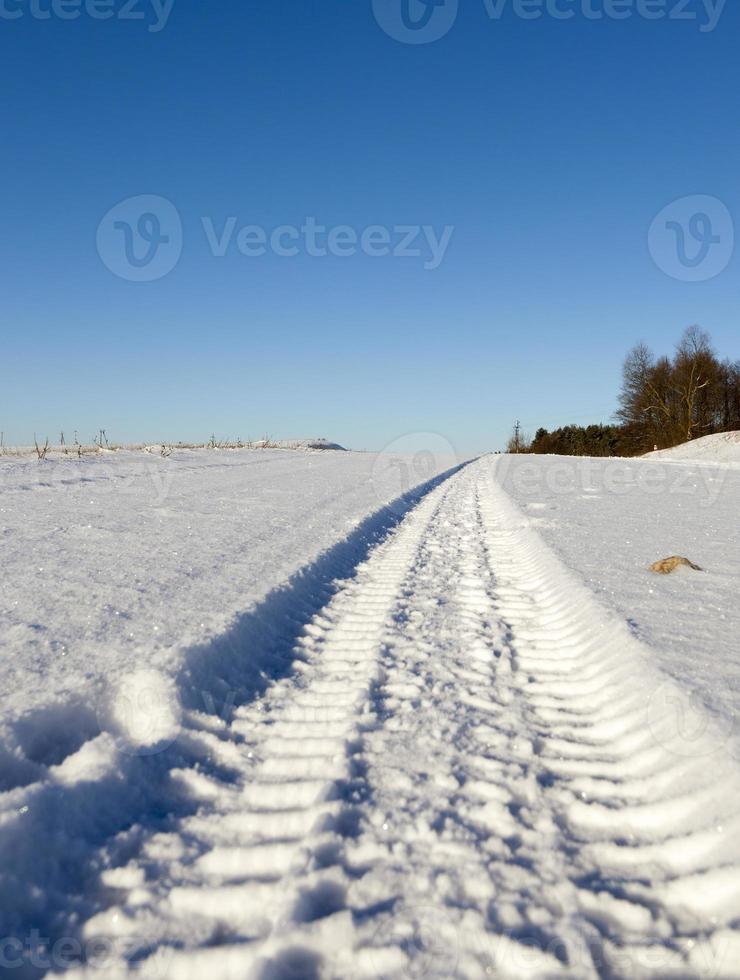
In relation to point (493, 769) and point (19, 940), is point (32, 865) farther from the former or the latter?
point (493, 769)

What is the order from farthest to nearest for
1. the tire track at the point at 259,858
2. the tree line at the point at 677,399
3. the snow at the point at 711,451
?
1. the tree line at the point at 677,399
2. the snow at the point at 711,451
3. the tire track at the point at 259,858

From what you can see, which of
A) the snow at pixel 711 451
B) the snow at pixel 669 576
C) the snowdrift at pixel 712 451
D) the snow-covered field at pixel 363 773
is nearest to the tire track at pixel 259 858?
the snow-covered field at pixel 363 773

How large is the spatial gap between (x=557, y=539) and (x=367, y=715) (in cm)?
525

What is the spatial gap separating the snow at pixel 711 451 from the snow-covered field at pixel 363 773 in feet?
96.5

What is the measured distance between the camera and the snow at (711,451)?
104 feet

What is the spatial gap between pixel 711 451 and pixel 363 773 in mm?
38179

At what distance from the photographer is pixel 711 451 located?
3506cm

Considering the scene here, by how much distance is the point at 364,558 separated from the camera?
23.1ft

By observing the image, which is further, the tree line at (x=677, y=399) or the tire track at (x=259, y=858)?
the tree line at (x=677, y=399)

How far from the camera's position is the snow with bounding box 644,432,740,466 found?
3166 centimetres

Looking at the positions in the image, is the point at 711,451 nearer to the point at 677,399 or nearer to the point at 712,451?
the point at 712,451

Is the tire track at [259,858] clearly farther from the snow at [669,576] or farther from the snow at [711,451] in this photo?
the snow at [711,451]

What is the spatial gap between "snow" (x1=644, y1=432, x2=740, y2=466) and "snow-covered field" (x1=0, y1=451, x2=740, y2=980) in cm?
2942

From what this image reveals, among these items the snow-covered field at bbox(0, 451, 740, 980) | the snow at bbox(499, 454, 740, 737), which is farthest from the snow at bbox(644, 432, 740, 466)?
the snow-covered field at bbox(0, 451, 740, 980)
